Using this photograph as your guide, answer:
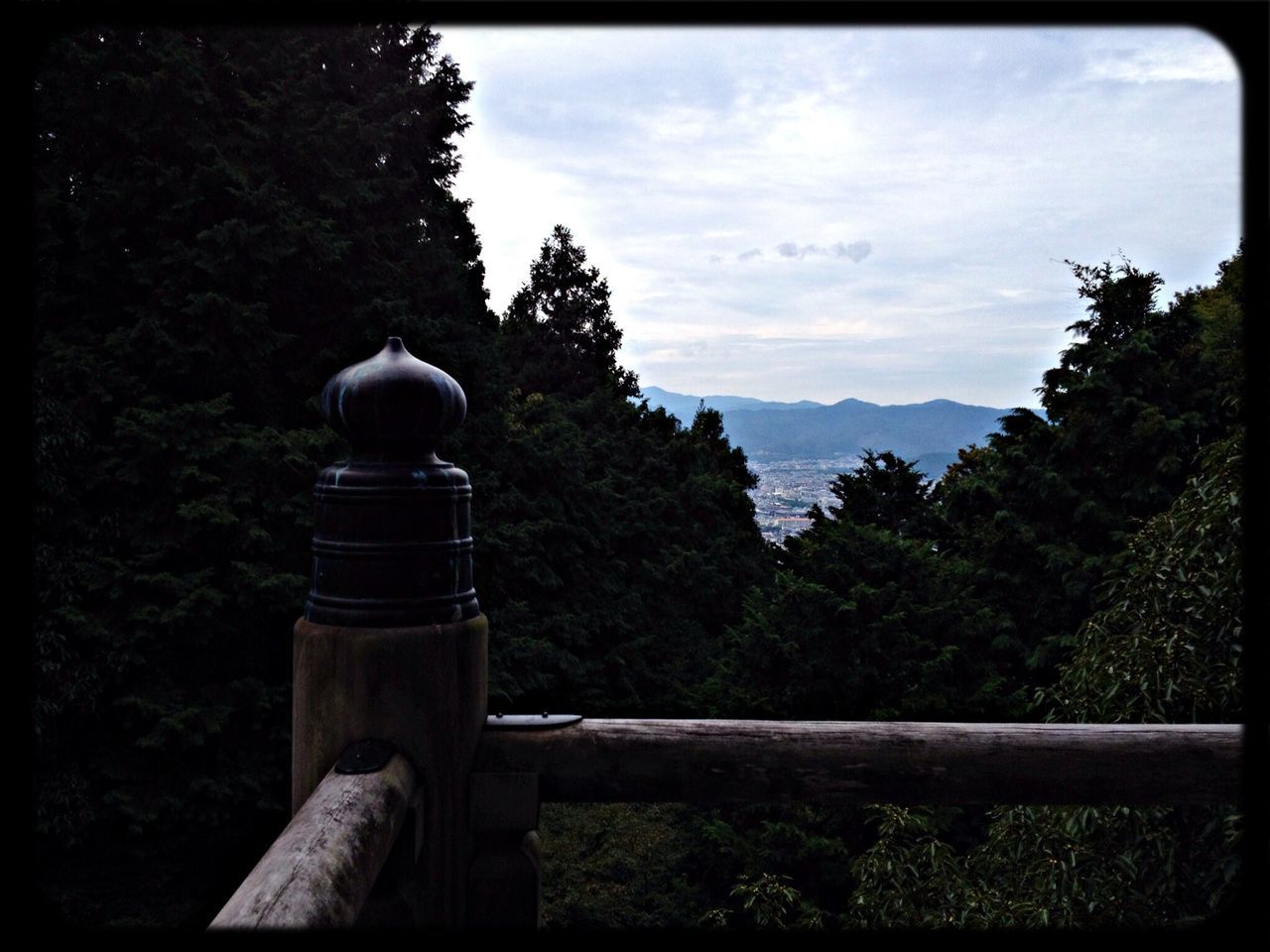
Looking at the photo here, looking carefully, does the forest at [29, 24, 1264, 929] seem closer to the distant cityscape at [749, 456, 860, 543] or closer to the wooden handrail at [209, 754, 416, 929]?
the distant cityscape at [749, 456, 860, 543]

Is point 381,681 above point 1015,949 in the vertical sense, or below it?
above

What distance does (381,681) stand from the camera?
1.58 m

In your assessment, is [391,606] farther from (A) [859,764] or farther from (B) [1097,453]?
(B) [1097,453]

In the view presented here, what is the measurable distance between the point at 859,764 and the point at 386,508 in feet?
3.35

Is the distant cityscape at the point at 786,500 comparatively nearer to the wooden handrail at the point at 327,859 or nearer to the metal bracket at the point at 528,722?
the metal bracket at the point at 528,722

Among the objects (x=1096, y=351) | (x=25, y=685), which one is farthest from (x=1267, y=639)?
(x=1096, y=351)

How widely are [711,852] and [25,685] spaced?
37.7 ft

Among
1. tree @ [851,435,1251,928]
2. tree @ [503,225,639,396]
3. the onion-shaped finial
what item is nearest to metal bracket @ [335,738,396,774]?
the onion-shaped finial

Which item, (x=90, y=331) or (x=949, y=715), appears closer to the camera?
(x=949, y=715)

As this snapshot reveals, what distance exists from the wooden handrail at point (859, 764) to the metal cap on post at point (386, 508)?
36 centimetres

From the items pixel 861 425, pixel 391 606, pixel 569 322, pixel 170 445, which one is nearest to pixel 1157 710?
pixel 391 606

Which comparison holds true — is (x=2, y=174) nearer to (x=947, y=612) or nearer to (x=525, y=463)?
(x=947, y=612)

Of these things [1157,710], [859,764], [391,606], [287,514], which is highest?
[391,606]

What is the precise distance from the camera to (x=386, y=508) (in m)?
1.59
